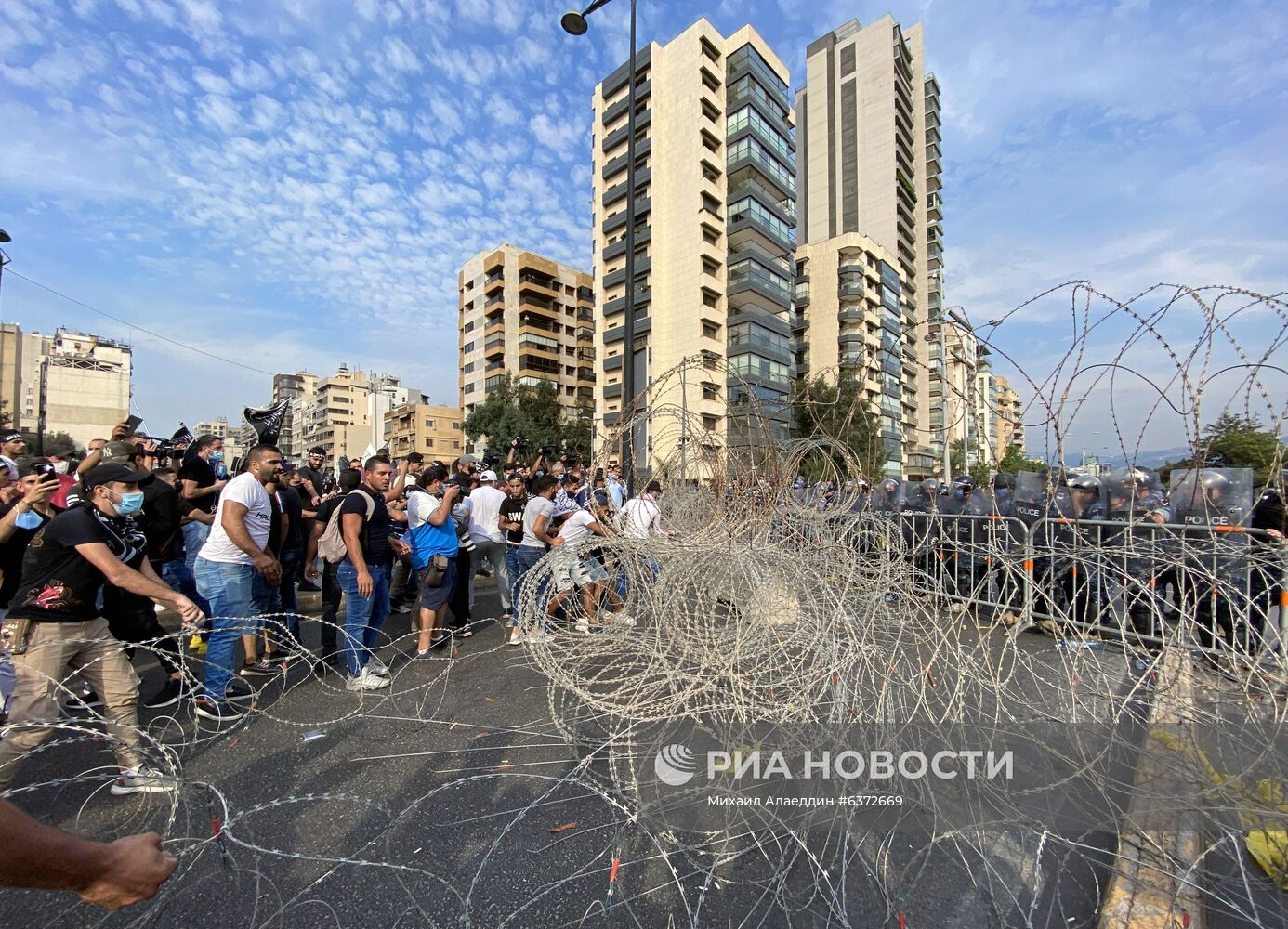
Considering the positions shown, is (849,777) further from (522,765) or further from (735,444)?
(735,444)

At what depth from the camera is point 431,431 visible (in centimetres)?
6638

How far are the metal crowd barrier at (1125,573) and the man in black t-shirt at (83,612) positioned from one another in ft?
12.9

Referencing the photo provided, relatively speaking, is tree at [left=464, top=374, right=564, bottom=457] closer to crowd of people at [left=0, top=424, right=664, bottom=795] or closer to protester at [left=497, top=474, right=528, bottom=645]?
crowd of people at [left=0, top=424, right=664, bottom=795]

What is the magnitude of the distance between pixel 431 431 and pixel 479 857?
68.9 m

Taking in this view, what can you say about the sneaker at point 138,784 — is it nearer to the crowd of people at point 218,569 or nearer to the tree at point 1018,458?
the crowd of people at point 218,569

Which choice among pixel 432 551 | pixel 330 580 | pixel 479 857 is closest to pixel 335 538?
pixel 432 551

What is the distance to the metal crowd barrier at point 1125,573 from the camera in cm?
244

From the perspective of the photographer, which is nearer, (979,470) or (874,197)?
(979,470)

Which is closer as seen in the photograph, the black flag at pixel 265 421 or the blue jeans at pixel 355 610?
the blue jeans at pixel 355 610

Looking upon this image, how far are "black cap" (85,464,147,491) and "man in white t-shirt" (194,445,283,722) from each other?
2.69ft

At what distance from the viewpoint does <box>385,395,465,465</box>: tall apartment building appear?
6562 centimetres

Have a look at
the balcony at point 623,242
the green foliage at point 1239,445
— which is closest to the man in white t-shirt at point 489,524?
the green foliage at point 1239,445

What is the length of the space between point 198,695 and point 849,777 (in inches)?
165

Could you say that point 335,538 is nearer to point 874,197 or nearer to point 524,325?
point 524,325
